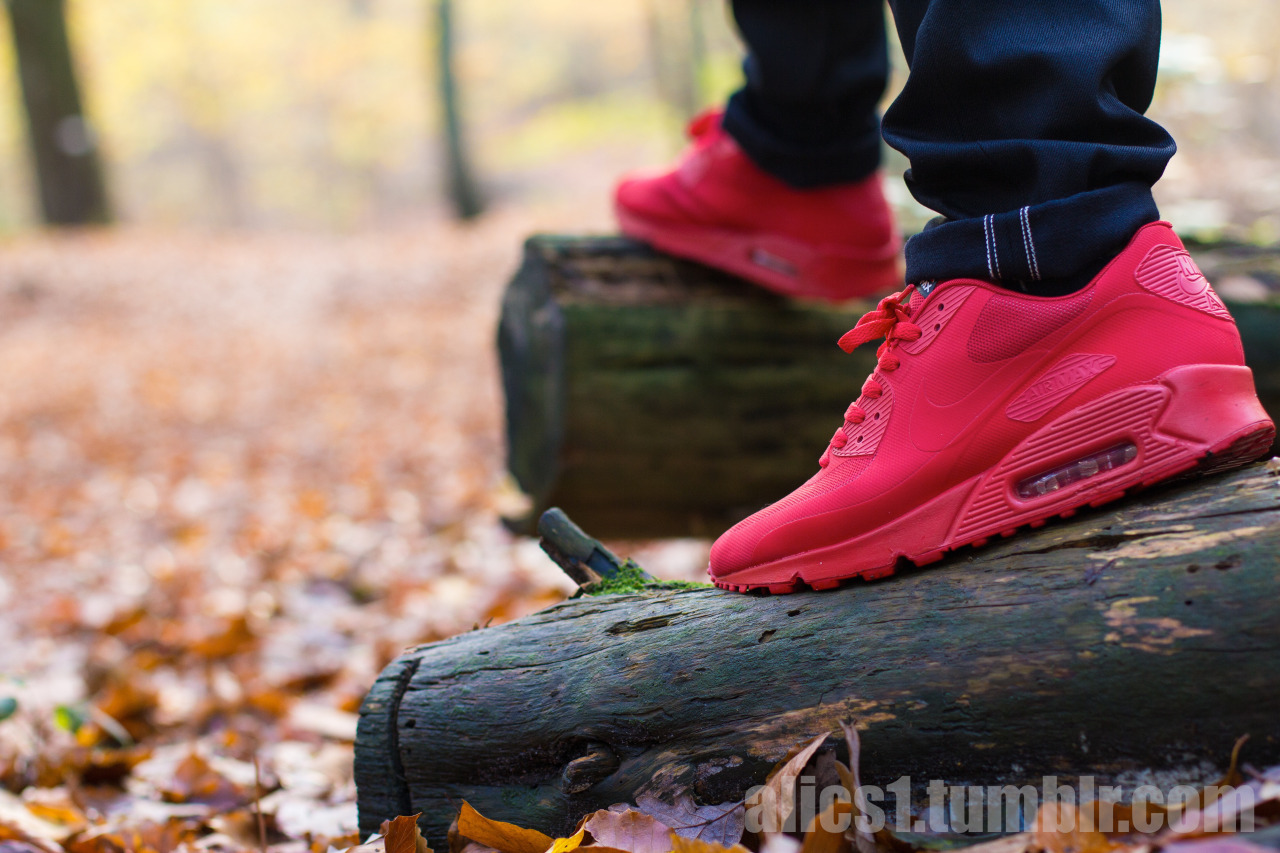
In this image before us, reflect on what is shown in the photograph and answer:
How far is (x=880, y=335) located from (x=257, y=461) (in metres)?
5.19

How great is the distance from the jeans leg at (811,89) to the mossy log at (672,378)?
384 millimetres

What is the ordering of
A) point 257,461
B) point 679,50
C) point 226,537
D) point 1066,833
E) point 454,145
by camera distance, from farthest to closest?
point 679,50
point 454,145
point 257,461
point 226,537
point 1066,833

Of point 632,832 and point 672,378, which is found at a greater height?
point 672,378

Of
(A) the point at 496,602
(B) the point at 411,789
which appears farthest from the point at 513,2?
(B) the point at 411,789

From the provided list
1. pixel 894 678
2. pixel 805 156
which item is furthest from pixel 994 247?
pixel 805 156

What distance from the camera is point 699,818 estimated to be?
116 cm

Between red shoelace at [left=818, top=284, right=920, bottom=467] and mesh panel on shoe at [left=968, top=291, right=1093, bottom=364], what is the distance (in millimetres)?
96

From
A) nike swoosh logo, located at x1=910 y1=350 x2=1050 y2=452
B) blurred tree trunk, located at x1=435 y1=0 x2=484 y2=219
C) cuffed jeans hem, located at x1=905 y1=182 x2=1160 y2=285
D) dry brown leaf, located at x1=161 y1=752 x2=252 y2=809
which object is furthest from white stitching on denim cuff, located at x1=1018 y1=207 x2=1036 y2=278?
blurred tree trunk, located at x1=435 y1=0 x2=484 y2=219

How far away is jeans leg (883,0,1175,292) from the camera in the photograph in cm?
118

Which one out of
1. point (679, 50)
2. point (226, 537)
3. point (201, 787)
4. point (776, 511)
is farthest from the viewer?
point (679, 50)

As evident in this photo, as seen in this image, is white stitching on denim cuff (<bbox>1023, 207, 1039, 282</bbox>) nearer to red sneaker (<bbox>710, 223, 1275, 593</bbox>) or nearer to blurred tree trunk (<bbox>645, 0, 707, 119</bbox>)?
red sneaker (<bbox>710, 223, 1275, 593</bbox>)

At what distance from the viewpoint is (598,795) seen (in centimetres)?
125

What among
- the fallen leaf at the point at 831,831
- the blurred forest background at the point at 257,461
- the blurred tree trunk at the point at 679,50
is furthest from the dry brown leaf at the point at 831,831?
the blurred tree trunk at the point at 679,50

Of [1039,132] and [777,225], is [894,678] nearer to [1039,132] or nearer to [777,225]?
[1039,132]
